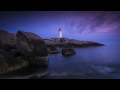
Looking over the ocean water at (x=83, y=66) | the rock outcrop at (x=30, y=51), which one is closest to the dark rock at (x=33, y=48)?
the rock outcrop at (x=30, y=51)

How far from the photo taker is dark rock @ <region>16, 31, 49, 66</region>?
4.41 meters

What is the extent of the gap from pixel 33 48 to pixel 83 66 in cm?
163

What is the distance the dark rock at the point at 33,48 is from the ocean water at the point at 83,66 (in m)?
0.26

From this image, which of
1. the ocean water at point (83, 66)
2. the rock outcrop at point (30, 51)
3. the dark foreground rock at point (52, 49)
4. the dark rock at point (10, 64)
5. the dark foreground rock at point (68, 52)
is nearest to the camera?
the ocean water at point (83, 66)

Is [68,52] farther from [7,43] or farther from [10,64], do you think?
[7,43]

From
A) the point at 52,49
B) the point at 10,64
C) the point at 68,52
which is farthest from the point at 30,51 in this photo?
the point at 68,52

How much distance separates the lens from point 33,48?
4387 millimetres

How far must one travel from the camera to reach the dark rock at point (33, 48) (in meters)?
4.41

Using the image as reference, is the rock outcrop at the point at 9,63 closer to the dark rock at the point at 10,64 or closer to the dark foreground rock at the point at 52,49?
Answer: the dark rock at the point at 10,64

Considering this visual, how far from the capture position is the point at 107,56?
14.8 feet

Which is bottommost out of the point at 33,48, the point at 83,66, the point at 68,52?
the point at 83,66
